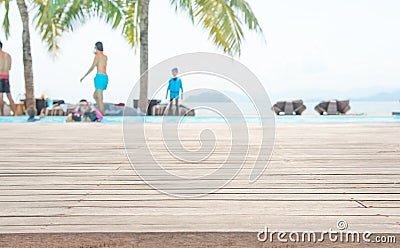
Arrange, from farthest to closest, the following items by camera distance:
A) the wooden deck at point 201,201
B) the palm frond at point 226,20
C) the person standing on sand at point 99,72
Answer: the palm frond at point 226,20, the person standing on sand at point 99,72, the wooden deck at point 201,201

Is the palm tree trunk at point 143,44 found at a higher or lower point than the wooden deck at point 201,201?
higher

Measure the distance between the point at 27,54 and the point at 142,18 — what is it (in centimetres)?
356

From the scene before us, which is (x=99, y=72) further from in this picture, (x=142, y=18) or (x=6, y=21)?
(x=6, y=21)

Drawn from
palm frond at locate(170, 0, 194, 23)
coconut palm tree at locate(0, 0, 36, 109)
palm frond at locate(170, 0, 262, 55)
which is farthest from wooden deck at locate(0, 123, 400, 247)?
coconut palm tree at locate(0, 0, 36, 109)

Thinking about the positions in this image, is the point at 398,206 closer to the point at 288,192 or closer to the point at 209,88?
the point at 288,192

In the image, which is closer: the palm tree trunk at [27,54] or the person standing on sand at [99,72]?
the person standing on sand at [99,72]

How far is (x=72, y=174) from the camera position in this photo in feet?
7.56

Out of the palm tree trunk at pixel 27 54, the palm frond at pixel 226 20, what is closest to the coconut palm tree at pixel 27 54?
the palm tree trunk at pixel 27 54

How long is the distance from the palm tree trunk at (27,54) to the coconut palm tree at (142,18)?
1.21 feet

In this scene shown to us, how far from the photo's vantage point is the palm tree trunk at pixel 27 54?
13.8 m

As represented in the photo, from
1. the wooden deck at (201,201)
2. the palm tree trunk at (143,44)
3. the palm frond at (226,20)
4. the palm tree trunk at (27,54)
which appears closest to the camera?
the wooden deck at (201,201)

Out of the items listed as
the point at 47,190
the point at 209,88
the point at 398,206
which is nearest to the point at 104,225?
the point at 47,190

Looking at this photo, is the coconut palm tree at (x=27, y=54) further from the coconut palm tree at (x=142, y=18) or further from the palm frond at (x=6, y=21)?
the coconut palm tree at (x=142, y=18)

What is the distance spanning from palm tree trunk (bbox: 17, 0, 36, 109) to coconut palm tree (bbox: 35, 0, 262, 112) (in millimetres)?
370
